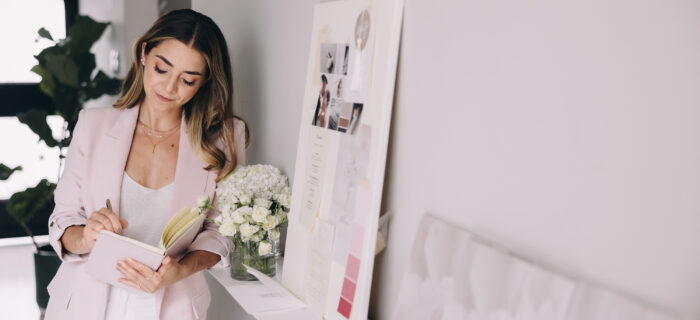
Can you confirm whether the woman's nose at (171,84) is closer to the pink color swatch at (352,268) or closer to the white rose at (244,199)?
the white rose at (244,199)

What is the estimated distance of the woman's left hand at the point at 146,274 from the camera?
167 centimetres

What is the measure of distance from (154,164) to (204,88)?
315 mm

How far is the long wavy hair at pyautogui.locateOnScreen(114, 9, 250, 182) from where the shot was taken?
6.30ft

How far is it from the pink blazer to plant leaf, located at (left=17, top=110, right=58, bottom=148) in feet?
6.11

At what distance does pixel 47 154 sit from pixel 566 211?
18.0 ft

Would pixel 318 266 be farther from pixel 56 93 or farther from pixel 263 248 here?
pixel 56 93

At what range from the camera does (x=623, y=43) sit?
0.79 m

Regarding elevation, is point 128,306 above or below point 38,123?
below

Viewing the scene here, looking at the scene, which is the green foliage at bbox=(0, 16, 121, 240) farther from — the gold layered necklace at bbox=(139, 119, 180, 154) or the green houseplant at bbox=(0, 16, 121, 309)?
the gold layered necklace at bbox=(139, 119, 180, 154)

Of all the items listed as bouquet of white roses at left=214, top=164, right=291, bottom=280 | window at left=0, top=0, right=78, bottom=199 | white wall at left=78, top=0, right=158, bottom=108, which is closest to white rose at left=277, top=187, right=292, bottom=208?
bouquet of white roses at left=214, top=164, right=291, bottom=280

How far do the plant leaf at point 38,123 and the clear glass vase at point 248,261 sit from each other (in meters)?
2.22

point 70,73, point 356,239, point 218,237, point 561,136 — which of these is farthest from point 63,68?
point 561,136

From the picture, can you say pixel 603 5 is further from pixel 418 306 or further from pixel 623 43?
pixel 418 306

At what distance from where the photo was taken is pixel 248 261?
1.92m
